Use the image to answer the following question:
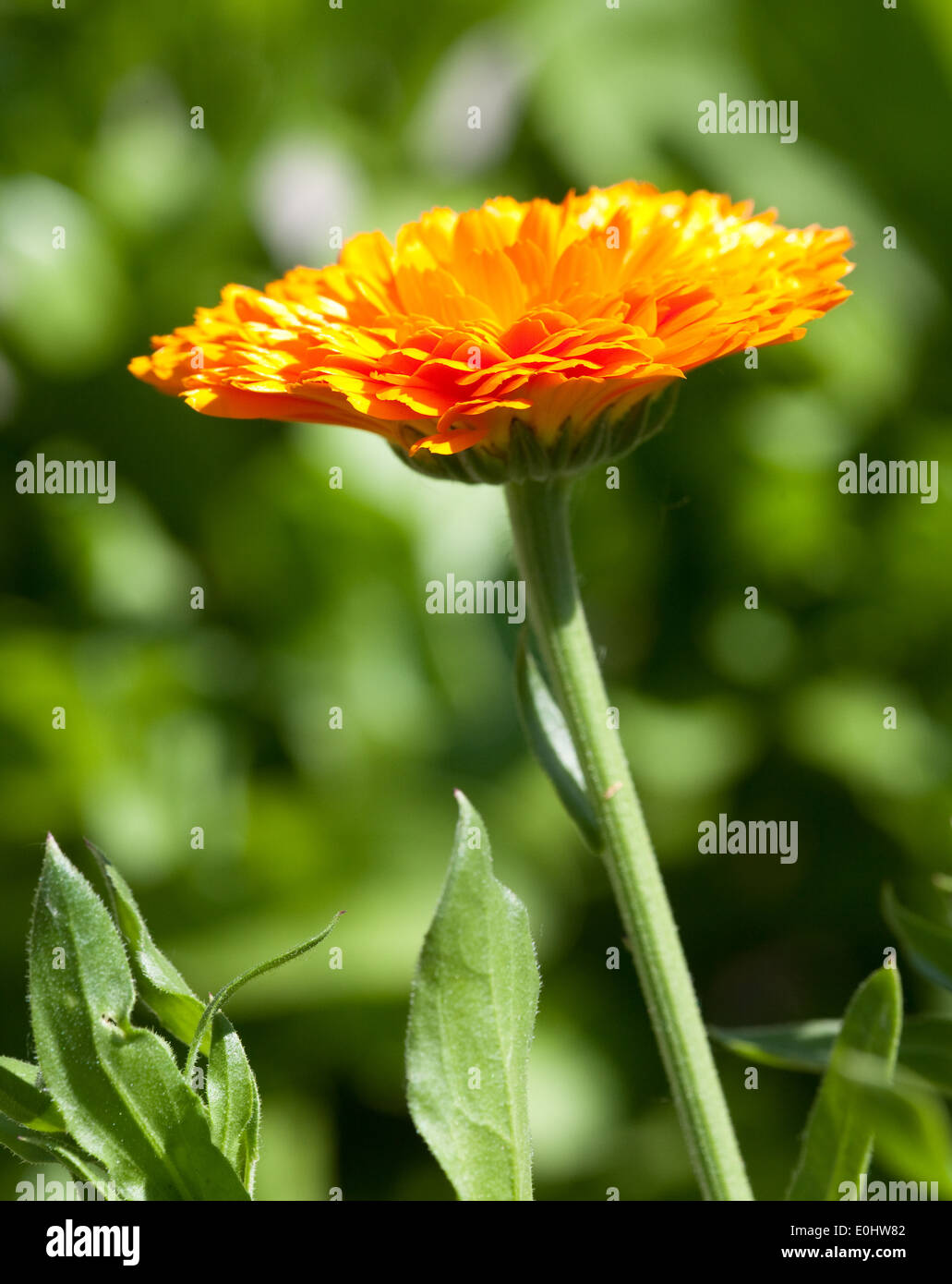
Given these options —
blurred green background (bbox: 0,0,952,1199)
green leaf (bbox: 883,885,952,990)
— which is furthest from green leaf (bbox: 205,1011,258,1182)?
blurred green background (bbox: 0,0,952,1199)

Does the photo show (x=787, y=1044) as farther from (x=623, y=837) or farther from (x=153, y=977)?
(x=153, y=977)

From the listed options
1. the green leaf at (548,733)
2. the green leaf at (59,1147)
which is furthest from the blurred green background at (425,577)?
the green leaf at (59,1147)

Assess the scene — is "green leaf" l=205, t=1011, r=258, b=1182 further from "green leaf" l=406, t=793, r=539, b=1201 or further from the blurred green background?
the blurred green background

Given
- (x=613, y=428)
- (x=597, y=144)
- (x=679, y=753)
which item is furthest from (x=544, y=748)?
(x=597, y=144)
